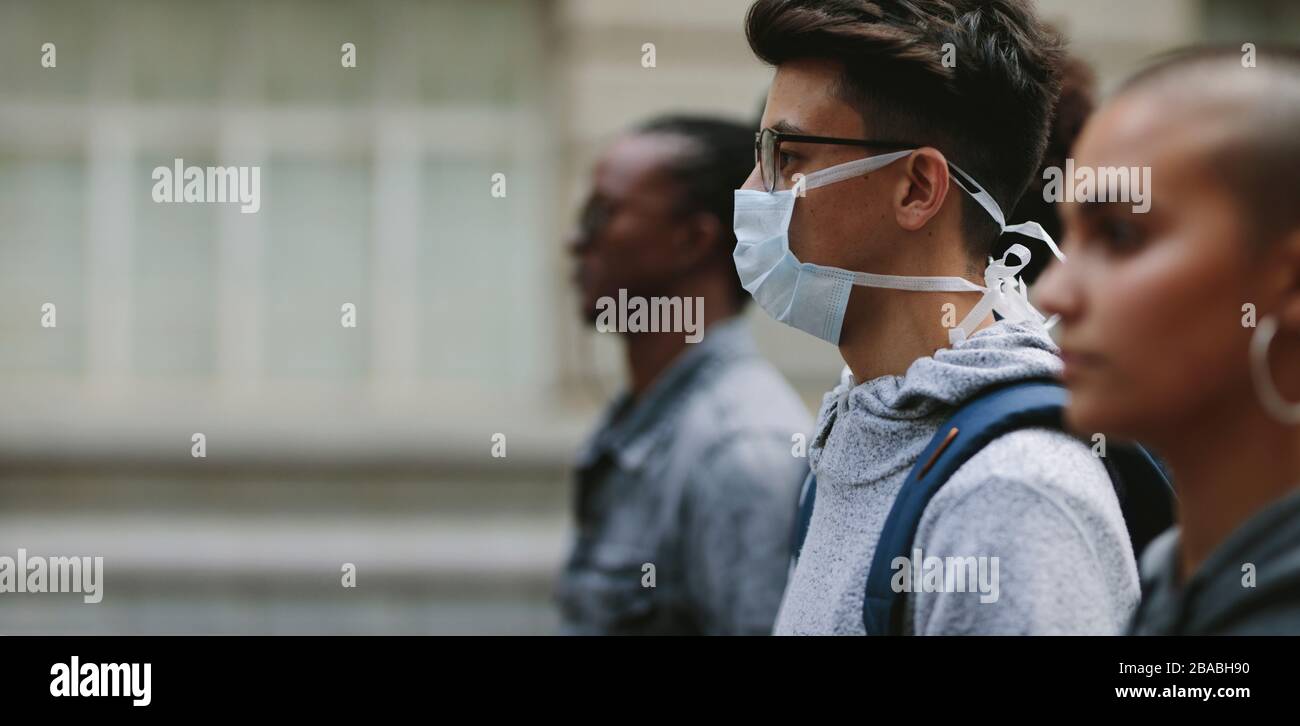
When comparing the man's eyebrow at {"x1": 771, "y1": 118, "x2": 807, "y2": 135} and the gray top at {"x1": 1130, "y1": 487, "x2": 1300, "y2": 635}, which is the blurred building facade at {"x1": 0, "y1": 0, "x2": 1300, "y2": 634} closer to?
the man's eyebrow at {"x1": 771, "y1": 118, "x2": 807, "y2": 135}

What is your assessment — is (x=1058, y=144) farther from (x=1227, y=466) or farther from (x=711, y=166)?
(x=1227, y=466)

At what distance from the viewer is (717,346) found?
321cm

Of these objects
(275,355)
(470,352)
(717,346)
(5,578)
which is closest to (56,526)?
(5,578)

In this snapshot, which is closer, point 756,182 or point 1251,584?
point 1251,584

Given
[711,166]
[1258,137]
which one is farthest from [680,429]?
[1258,137]

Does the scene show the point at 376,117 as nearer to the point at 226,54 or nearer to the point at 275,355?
the point at 226,54

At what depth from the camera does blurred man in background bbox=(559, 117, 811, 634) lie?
8.89ft

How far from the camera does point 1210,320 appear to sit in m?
1.21

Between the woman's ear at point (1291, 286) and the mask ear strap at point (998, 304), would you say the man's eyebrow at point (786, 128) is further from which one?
the woman's ear at point (1291, 286)

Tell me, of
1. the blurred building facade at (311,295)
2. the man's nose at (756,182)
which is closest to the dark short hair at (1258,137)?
the man's nose at (756,182)

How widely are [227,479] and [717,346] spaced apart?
435cm

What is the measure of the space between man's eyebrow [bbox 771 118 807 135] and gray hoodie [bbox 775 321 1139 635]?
0.32 meters

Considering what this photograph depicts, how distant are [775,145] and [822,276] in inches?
6.7

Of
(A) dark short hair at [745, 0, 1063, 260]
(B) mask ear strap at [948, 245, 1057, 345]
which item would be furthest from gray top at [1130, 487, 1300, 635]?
(A) dark short hair at [745, 0, 1063, 260]
